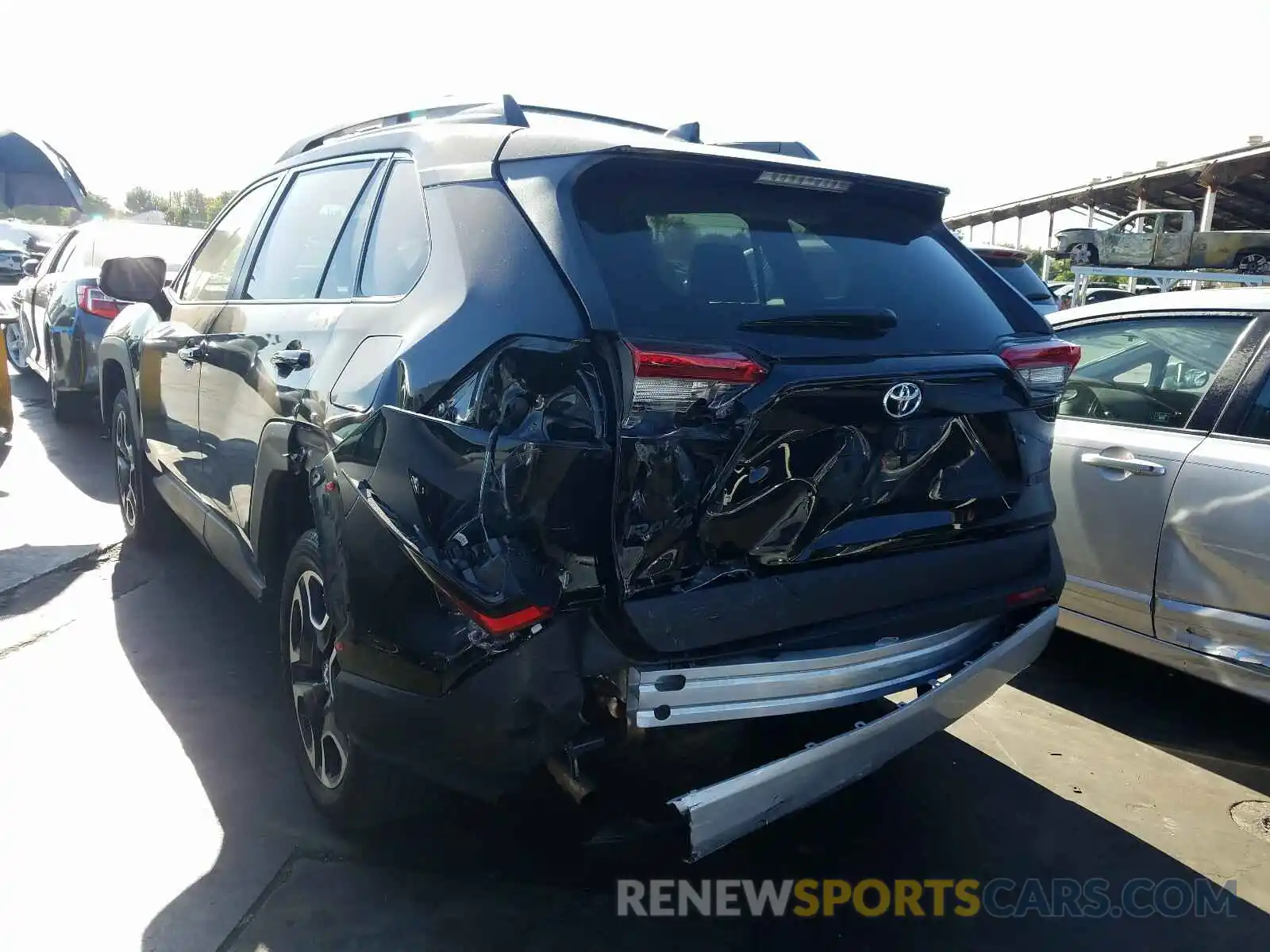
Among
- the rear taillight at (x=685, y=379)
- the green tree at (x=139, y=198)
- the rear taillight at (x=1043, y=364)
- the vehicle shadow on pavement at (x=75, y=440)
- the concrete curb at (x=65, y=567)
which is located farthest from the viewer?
the green tree at (x=139, y=198)

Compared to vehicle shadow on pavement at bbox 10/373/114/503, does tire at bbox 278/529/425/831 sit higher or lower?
higher

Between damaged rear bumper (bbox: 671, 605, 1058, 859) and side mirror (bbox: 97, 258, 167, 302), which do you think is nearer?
damaged rear bumper (bbox: 671, 605, 1058, 859)

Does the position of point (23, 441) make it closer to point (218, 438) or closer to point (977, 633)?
point (218, 438)

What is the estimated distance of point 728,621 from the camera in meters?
2.25

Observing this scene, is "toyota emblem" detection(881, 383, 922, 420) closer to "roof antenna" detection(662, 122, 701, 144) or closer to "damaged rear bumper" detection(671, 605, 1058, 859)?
"damaged rear bumper" detection(671, 605, 1058, 859)

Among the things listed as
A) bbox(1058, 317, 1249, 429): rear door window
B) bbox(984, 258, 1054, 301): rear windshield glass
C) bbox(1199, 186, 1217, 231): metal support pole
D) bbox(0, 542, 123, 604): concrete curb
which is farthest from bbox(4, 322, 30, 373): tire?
bbox(1199, 186, 1217, 231): metal support pole

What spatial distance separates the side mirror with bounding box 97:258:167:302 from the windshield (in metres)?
4.01

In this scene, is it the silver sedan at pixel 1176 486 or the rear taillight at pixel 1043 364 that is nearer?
the rear taillight at pixel 1043 364

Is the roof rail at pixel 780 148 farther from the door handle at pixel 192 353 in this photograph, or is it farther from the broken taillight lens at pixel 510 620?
the door handle at pixel 192 353

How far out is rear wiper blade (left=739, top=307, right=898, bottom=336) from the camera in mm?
2340

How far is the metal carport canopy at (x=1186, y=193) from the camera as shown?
24453 millimetres

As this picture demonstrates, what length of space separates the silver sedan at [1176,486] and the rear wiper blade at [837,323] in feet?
5.74

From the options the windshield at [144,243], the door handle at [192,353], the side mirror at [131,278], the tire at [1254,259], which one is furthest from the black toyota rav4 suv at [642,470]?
the tire at [1254,259]

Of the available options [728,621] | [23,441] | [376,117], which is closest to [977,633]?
[728,621]
